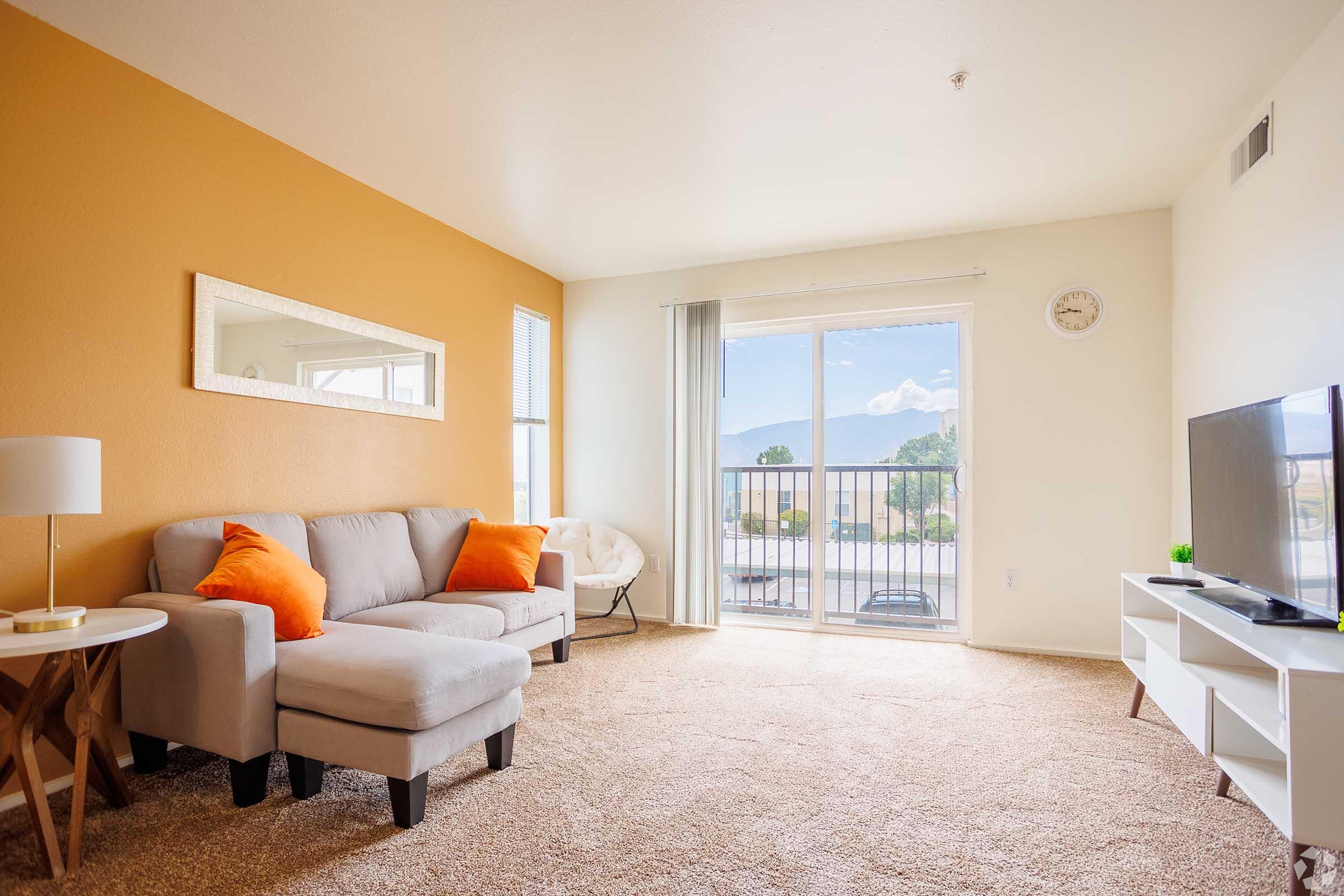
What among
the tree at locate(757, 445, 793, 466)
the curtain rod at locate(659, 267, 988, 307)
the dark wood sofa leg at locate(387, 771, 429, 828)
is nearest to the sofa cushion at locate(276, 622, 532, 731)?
the dark wood sofa leg at locate(387, 771, 429, 828)

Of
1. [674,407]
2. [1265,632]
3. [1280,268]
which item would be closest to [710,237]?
[674,407]

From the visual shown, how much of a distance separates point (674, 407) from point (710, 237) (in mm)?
1173

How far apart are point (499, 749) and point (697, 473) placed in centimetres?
254

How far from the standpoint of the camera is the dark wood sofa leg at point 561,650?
11.8ft

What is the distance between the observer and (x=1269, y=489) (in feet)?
6.84

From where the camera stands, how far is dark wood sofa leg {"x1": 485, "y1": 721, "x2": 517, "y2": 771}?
2318 mm

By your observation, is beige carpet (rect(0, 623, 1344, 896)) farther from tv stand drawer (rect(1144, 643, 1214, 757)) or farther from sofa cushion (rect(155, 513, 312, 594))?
sofa cushion (rect(155, 513, 312, 594))

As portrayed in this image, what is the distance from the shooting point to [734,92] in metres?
2.52

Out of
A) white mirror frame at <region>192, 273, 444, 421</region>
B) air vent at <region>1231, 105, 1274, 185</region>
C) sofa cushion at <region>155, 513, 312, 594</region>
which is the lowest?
sofa cushion at <region>155, 513, 312, 594</region>

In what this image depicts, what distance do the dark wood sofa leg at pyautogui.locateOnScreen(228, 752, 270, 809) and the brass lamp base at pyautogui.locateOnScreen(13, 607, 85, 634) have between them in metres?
0.60

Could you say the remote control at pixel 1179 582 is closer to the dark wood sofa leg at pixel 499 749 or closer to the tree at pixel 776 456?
the tree at pixel 776 456

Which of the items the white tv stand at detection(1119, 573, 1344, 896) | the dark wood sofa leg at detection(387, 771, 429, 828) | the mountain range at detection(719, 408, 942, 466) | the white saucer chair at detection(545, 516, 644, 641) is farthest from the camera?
the white saucer chair at detection(545, 516, 644, 641)

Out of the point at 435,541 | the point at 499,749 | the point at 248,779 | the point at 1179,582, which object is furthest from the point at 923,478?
the point at 248,779

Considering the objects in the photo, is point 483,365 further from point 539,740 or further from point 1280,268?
point 1280,268
